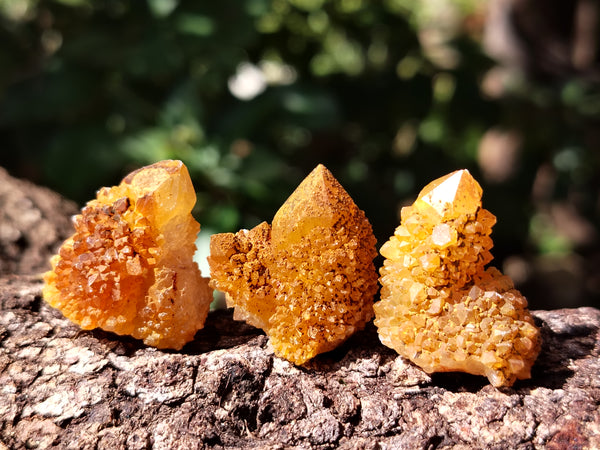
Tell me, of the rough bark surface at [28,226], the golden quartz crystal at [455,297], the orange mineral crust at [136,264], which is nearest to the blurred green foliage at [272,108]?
the rough bark surface at [28,226]

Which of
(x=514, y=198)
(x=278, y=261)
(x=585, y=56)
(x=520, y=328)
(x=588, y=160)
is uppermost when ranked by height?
(x=585, y=56)

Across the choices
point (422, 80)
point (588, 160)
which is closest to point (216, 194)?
point (422, 80)

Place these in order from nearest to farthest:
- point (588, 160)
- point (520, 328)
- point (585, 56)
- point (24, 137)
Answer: point (520, 328) < point (24, 137) < point (588, 160) < point (585, 56)

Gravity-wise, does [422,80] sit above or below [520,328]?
above

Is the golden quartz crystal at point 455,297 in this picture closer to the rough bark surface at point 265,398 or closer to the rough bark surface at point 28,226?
the rough bark surface at point 265,398

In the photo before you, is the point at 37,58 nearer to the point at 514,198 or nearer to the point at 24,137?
the point at 24,137

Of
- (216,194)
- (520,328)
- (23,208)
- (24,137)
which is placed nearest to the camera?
(520,328)
